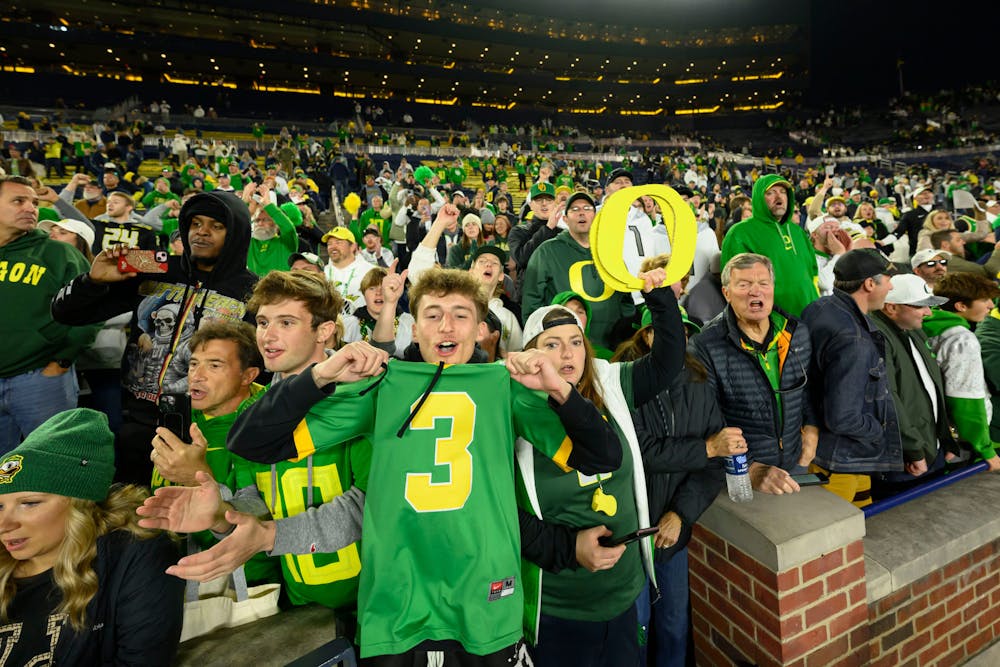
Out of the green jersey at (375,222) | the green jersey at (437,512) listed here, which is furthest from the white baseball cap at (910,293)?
the green jersey at (375,222)

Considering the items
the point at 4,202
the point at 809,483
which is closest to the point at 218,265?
the point at 4,202

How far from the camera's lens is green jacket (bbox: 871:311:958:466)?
2.70m

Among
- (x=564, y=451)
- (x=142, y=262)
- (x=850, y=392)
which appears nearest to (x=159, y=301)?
(x=142, y=262)

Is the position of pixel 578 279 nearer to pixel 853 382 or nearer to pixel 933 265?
pixel 853 382

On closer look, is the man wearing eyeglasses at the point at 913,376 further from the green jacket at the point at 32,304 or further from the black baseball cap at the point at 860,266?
the green jacket at the point at 32,304

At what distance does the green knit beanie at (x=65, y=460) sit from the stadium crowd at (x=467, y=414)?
0.04 ft

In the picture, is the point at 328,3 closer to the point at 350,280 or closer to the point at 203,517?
the point at 350,280

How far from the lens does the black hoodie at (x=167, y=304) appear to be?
2369mm

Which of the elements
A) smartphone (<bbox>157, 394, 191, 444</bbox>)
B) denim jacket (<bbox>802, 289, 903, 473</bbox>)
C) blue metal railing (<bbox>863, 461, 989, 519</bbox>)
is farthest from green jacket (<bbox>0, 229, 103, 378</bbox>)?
blue metal railing (<bbox>863, 461, 989, 519</bbox>)

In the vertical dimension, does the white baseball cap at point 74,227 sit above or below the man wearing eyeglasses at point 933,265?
above

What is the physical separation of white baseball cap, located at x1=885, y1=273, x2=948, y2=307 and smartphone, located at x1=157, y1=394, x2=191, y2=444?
351 centimetres

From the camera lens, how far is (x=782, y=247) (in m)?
3.85

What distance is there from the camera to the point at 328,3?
3812 cm

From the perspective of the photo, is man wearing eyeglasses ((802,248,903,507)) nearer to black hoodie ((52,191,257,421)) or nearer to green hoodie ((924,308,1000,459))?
green hoodie ((924,308,1000,459))
